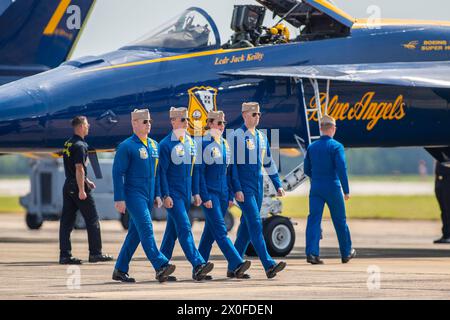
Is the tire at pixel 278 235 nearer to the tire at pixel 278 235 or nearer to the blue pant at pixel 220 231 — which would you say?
the tire at pixel 278 235

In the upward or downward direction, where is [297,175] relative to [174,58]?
downward

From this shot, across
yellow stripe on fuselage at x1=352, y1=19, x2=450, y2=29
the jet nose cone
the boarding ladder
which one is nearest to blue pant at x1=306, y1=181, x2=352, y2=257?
the boarding ladder

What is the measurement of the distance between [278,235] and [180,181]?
13.4 ft

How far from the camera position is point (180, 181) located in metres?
14.5

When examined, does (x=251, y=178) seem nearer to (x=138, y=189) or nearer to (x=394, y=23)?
(x=138, y=189)

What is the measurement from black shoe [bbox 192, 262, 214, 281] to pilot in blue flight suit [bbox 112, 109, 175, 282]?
1.25 feet

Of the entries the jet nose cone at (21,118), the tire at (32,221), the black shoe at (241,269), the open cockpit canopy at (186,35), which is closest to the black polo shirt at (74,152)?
the jet nose cone at (21,118)

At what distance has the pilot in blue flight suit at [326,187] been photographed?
16.7 meters

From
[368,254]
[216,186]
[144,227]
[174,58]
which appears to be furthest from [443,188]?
[144,227]

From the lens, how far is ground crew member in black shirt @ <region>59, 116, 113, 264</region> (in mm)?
17219

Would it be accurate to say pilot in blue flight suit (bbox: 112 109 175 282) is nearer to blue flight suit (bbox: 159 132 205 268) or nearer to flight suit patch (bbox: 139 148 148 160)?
flight suit patch (bbox: 139 148 148 160)

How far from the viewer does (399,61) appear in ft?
64.0
